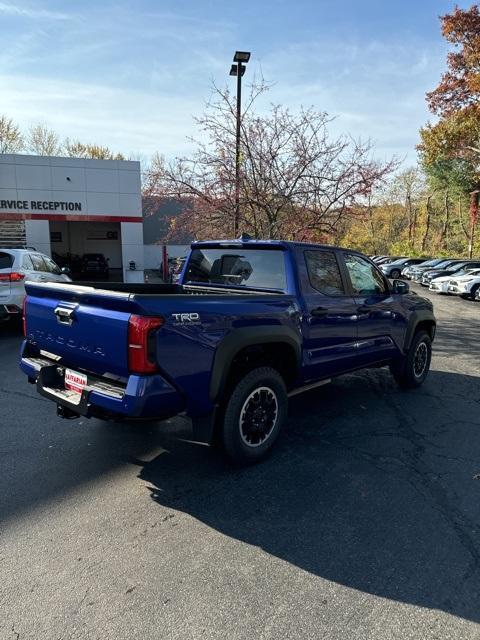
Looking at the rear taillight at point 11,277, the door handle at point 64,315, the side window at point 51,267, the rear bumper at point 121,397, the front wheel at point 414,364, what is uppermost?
the side window at point 51,267

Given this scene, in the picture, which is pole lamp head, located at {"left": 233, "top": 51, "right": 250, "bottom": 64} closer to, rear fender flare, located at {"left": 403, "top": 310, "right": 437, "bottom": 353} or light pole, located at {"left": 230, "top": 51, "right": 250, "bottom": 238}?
light pole, located at {"left": 230, "top": 51, "right": 250, "bottom": 238}

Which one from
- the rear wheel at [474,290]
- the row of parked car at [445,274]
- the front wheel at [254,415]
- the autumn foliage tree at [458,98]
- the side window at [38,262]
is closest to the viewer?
the front wheel at [254,415]

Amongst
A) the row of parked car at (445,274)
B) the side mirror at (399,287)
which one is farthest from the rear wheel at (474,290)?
the side mirror at (399,287)

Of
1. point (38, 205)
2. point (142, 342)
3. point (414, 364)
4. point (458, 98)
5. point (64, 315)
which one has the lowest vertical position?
point (414, 364)

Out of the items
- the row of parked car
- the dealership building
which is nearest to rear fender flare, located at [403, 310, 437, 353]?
the row of parked car

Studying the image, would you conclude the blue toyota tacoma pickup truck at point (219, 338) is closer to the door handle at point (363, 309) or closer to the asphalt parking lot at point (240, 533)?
the door handle at point (363, 309)

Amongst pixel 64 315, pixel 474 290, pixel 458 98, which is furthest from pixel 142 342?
pixel 458 98

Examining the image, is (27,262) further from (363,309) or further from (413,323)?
(413,323)

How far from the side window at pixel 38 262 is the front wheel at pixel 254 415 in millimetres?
7218

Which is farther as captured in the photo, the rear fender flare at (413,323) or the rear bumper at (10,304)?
the rear bumper at (10,304)

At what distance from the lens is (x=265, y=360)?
3.97 m

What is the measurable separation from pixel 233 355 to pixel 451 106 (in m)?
30.0

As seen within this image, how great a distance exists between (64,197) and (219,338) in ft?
63.3

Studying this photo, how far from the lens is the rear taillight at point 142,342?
289cm
